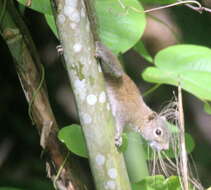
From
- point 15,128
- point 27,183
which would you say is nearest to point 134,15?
point 27,183

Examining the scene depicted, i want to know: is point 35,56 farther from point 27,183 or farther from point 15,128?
point 15,128

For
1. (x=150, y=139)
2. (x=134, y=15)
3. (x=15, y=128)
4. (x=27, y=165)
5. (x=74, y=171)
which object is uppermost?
(x=134, y=15)

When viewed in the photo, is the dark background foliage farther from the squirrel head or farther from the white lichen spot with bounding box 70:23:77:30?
the white lichen spot with bounding box 70:23:77:30

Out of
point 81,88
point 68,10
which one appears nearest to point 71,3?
point 68,10

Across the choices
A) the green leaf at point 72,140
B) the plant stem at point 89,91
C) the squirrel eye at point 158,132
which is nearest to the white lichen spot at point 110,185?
the plant stem at point 89,91

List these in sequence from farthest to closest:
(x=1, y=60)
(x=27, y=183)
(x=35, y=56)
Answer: (x=1, y=60) < (x=27, y=183) < (x=35, y=56)

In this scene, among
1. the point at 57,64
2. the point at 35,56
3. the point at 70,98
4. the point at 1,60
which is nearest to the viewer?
the point at 35,56
